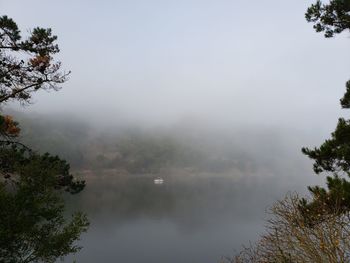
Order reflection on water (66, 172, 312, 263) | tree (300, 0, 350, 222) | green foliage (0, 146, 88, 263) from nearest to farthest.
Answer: tree (300, 0, 350, 222)
green foliage (0, 146, 88, 263)
reflection on water (66, 172, 312, 263)

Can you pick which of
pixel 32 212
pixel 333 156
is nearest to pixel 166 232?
pixel 32 212

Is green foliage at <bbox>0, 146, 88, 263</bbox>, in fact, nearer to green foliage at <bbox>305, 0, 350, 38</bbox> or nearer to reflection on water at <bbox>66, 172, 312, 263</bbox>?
green foliage at <bbox>305, 0, 350, 38</bbox>

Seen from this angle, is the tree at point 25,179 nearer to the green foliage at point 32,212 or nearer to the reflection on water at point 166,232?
the green foliage at point 32,212

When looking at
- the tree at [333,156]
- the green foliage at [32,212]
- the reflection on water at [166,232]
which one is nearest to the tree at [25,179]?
the green foliage at [32,212]

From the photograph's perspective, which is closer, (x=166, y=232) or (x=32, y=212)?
(x=32, y=212)

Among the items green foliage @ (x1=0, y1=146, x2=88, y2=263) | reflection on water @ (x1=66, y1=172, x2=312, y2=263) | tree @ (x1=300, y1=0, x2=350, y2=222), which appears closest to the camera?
tree @ (x1=300, y1=0, x2=350, y2=222)

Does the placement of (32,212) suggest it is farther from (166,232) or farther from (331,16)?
(166,232)

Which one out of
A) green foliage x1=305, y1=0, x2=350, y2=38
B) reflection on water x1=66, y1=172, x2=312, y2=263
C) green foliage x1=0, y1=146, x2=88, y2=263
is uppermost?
reflection on water x1=66, y1=172, x2=312, y2=263

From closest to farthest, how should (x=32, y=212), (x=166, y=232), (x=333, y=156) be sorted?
(x=333, y=156) < (x=32, y=212) < (x=166, y=232)

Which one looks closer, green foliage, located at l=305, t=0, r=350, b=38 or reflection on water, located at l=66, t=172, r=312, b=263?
green foliage, located at l=305, t=0, r=350, b=38

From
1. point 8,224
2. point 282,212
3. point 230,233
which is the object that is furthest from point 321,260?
point 230,233

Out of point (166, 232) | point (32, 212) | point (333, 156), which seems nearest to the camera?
point (333, 156)

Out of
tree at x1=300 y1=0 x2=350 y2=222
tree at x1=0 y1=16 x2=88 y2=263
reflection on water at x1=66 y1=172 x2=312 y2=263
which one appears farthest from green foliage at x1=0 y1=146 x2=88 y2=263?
reflection on water at x1=66 y1=172 x2=312 y2=263

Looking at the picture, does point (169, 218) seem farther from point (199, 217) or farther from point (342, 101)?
point (342, 101)
